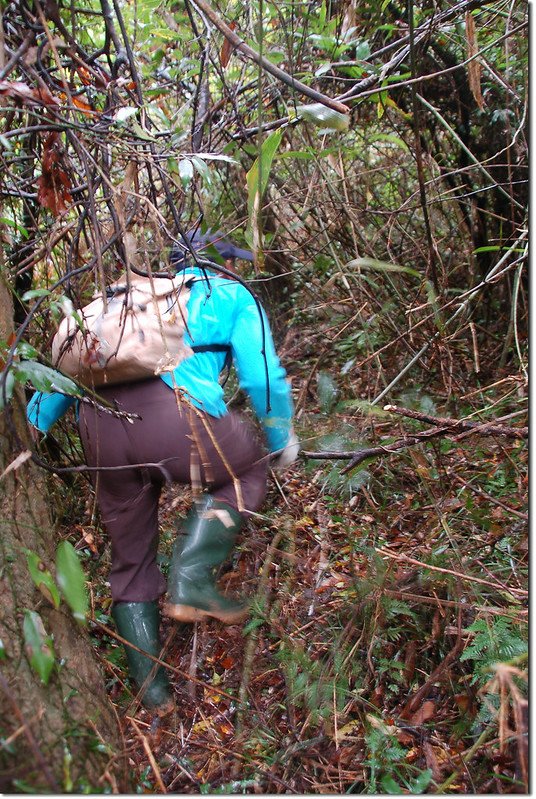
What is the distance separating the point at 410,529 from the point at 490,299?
1637 millimetres

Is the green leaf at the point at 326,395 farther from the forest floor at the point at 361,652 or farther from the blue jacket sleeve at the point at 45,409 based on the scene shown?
the blue jacket sleeve at the point at 45,409

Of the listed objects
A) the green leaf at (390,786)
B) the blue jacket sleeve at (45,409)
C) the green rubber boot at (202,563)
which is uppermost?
the blue jacket sleeve at (45,409)

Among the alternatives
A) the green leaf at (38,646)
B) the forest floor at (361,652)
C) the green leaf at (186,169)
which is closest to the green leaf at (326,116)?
the green leaf at (186,169)

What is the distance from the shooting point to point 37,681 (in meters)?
1.22

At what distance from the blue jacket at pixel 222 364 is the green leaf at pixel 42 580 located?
0.74 meters

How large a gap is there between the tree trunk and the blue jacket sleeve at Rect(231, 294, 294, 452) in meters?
0.79

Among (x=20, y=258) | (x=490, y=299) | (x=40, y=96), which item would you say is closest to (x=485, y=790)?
(x=40, y=96)

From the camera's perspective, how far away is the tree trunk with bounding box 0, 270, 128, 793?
1120 mm

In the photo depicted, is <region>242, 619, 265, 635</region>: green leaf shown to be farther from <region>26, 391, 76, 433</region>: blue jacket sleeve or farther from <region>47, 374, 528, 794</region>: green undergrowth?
<region>26, 391, 76, 433</region>: blue jacket sleeve

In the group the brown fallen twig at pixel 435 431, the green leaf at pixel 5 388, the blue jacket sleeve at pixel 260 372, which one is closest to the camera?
the green leaf at pixel 5 388

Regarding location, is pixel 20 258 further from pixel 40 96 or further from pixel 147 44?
pixel 147 44

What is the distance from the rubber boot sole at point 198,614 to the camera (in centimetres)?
Result: 204

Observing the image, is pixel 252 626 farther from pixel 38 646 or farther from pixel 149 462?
pixel 38 646

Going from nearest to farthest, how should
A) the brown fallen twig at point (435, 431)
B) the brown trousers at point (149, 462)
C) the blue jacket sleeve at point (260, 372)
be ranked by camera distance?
the brown fallen twig at point (435, 431), the brown trousers at point (149, 462), the blue jacket sleeve at point (260, 372)
